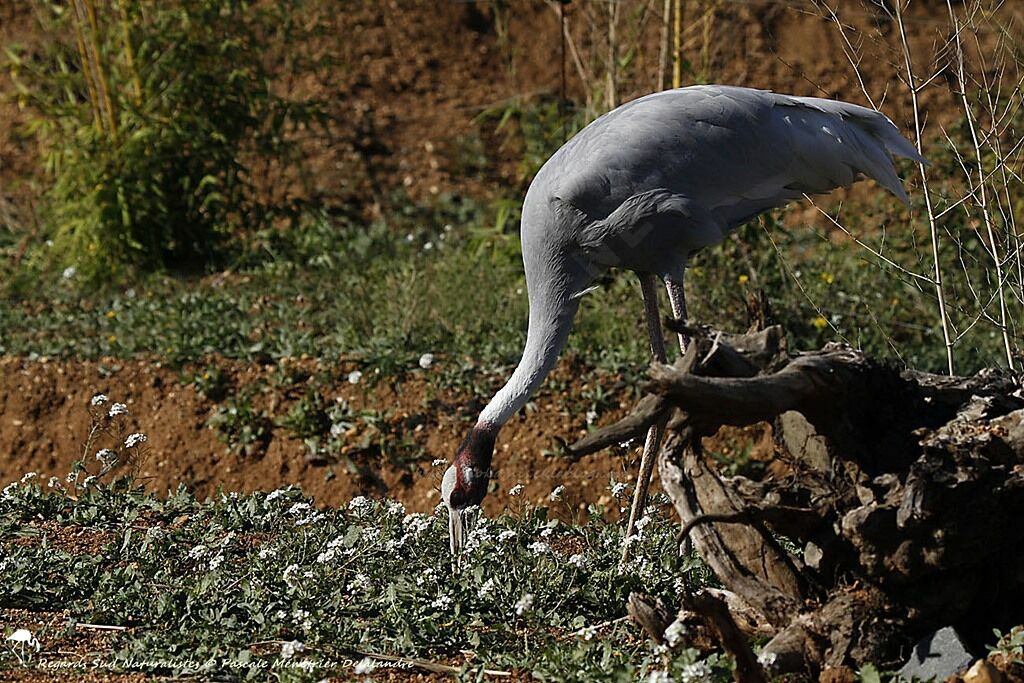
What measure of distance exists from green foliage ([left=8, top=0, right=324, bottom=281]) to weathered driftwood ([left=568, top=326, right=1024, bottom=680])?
6264 mm

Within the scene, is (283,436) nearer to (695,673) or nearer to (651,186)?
(651,186)

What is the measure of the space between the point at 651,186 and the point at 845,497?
198 cm

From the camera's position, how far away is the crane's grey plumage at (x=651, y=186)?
16.5 ft

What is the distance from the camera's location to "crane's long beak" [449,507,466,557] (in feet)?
14.3

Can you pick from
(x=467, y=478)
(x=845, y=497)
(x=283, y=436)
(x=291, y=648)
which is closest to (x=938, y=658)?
(x=845, y=497)

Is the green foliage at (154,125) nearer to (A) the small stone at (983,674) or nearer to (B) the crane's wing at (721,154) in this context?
(B) the crane's wing at (721,154)

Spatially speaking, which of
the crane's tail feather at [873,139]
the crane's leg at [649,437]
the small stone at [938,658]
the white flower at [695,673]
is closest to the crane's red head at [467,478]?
the crane's leg at [649,437]

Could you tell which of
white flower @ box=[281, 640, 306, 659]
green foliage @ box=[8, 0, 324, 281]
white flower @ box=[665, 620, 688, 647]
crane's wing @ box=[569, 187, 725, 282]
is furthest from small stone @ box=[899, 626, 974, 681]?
green foliage @ box=[8, 0, 324, 281]

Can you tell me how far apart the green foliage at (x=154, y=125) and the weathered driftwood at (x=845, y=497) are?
6264mm

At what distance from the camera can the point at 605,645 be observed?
3.45m

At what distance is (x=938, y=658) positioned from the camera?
3275mm

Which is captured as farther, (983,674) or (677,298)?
(677,298)

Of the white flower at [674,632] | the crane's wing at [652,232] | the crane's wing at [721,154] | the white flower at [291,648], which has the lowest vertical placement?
the white flower at [291,648]

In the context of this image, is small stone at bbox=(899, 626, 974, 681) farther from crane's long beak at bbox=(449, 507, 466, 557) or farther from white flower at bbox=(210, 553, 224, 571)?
white flower at bbox=(210, 553, 224, 571)
